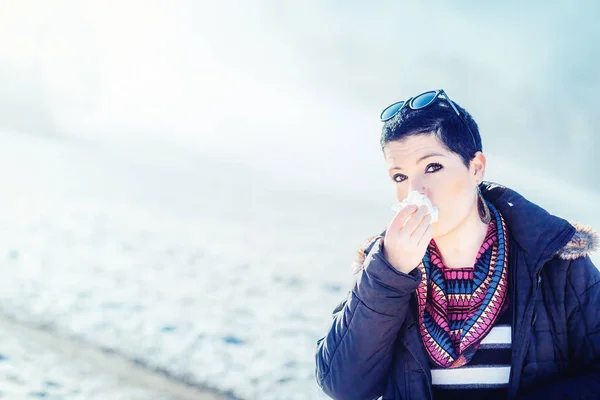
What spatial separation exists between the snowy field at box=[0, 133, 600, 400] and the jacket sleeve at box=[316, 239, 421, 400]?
1.65m

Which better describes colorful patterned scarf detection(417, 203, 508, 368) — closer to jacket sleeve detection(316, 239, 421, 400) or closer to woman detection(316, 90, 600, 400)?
woman detection(316, 90, 600, 400)

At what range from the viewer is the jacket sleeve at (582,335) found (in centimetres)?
202

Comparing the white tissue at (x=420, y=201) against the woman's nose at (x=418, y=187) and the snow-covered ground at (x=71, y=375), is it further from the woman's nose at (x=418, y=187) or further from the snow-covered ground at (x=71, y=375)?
the snow-covered ground at (x=71, y=375)

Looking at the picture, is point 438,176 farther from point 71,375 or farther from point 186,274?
point 186,274

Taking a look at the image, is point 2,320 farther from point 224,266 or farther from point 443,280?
point 443,280

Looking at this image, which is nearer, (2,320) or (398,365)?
(398,365)

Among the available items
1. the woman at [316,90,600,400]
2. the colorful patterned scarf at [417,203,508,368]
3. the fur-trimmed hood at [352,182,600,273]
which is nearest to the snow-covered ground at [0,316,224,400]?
the woman at [316,90,600,400]

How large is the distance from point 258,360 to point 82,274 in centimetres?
274

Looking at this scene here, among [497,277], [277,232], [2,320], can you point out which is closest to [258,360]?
[2,320]

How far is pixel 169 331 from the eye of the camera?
4875mm

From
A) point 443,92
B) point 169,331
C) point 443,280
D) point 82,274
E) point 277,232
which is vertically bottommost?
point 443,280

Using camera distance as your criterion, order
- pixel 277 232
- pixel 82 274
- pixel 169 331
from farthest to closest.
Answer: pixel 277 232, pixel 82 274, pixel 169 331

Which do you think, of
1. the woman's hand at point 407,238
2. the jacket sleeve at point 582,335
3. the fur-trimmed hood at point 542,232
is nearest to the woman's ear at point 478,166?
the fur-trimmed hood at point 542,232

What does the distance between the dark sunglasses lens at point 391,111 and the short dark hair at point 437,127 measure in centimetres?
2
